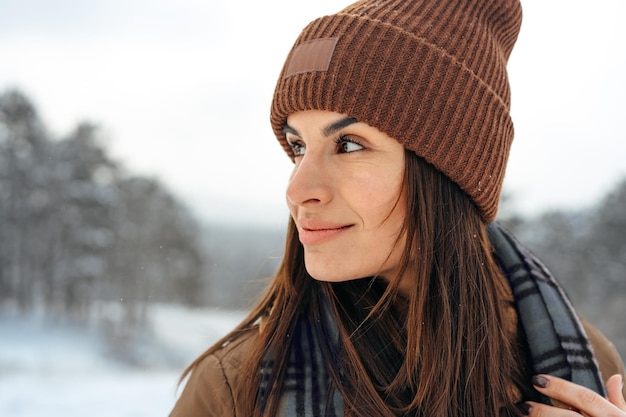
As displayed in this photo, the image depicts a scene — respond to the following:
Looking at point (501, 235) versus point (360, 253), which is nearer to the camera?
point (360, 253)

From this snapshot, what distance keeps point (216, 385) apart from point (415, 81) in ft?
3.21

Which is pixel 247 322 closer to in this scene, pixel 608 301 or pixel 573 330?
pixel 573 330

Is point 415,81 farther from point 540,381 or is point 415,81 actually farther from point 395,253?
point 540,381

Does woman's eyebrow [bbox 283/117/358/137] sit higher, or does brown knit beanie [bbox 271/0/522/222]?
brown knit beanie [bbox 271/0/522/222]

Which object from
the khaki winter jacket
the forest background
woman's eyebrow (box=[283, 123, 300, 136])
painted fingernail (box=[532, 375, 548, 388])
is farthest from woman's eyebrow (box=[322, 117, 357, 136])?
the forest background

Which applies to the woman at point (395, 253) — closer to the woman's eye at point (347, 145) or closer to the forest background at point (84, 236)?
the woman's eye at point (347, 145)

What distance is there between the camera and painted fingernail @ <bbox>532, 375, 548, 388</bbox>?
1.46 m

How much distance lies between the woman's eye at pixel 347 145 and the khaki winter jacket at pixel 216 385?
607mm

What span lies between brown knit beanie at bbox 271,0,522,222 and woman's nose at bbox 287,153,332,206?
15 centimetres

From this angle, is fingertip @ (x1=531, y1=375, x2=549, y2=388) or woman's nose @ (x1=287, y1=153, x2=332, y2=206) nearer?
woman's nose @ (x1=287, y1=153, x2=332, y2=206)

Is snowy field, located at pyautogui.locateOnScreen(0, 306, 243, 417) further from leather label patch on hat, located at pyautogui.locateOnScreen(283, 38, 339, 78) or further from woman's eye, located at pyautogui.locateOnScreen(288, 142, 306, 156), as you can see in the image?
leather label patch on hat, located at pyautogui.locateOnScreen(283, 38, 339, 78)

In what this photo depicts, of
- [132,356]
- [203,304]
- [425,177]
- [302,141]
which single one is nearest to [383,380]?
[425,177]

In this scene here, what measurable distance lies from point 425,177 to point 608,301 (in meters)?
11.8

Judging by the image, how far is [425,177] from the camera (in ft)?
4.70
